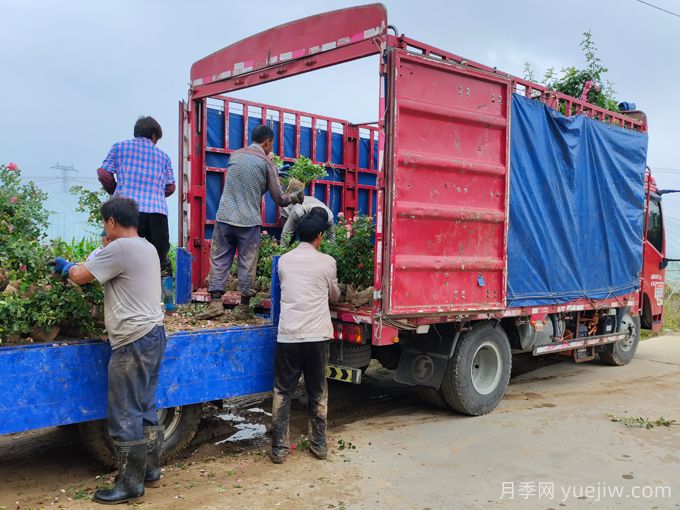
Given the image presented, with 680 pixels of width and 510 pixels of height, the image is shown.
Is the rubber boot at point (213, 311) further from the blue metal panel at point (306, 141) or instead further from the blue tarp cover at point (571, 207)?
the blue metal panel at point (306, 141)

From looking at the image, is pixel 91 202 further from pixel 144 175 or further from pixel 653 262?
pixel 653 262

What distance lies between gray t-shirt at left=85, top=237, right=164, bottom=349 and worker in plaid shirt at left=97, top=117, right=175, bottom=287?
3.67 ft

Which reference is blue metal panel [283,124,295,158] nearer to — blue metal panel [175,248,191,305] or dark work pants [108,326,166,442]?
blue metal panel [175,248,191,305]

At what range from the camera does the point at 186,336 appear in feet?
14.1

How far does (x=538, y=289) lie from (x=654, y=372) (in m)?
3.48

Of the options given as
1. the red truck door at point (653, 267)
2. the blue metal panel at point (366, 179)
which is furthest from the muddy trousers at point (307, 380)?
the red truck door at point (653, 267)

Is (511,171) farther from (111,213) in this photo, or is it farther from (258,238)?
(111,213)

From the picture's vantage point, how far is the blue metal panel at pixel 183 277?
5.96m

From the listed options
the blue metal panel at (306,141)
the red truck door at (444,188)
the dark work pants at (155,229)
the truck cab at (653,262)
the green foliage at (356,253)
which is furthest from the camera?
the truck cab at (653,262)

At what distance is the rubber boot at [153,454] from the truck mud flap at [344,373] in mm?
1565

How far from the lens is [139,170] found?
4.85 meters

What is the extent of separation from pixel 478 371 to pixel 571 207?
6.54ft

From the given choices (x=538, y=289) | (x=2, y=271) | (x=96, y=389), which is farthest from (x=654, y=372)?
(x=2, y=271)

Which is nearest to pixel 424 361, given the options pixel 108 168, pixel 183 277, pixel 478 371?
pixel 478 371
